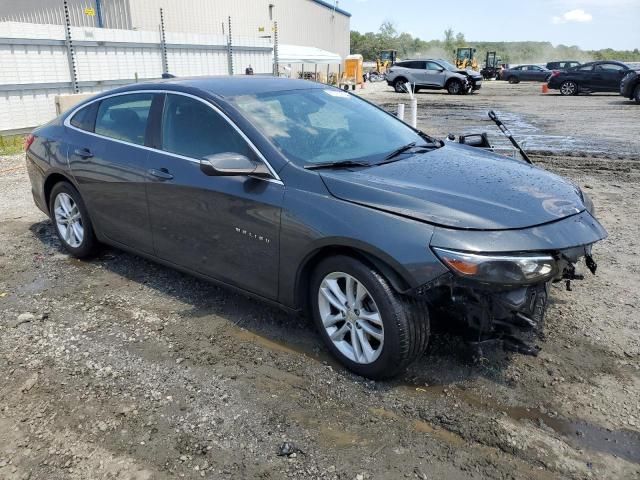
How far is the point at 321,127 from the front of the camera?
3.82 m

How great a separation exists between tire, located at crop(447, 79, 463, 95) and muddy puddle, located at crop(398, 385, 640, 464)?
1111 inches

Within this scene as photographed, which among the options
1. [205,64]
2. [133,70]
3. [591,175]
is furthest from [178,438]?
[205,64]

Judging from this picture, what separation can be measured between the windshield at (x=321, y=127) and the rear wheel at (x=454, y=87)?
2651cm

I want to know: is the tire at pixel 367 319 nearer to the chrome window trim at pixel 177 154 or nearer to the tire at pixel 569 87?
the chrome window trim at pixel 177 154

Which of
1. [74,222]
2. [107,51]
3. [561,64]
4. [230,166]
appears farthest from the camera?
[561,64]

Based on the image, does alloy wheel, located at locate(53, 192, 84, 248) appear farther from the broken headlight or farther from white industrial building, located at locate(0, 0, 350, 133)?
white industrial building, located at locate(0, 0, 350, 133)

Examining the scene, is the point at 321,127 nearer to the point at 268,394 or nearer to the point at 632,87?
the point at 268,394

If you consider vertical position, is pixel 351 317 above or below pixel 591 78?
below

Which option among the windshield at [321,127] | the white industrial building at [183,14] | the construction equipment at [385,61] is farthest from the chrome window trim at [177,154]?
the construction equipment at [385,61]

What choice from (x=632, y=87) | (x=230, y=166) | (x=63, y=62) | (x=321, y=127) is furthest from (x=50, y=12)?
(x=230, y=166)

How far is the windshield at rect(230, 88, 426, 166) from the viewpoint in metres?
3.56

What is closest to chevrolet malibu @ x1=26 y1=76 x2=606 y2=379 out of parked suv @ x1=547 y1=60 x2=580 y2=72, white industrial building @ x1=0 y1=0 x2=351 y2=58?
white industrial building @ x1=0 y1=0 x2=351 y2=58

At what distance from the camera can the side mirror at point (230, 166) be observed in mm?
3316

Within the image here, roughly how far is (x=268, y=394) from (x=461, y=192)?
1561mm
